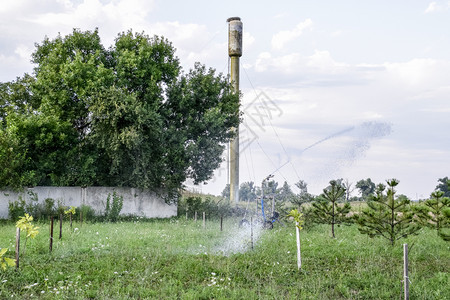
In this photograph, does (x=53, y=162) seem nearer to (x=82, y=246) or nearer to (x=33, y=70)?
(x=33, y=70)

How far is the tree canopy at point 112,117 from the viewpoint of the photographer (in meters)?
22.0

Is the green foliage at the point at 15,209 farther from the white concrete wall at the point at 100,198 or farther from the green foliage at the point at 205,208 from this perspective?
the green foliage at the point at 205,208

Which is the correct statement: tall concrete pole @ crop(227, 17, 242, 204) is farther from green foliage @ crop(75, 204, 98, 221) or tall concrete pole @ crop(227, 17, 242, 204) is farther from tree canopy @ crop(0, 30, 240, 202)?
green foliage @ crop(75, 204, 98, 221)

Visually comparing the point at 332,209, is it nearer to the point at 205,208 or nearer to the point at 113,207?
the point at 205,208

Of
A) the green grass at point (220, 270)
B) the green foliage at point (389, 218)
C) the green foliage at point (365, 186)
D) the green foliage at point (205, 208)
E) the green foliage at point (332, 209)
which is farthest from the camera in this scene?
the green foliage at point (365, 186)

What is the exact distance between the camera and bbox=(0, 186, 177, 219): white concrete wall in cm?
2186

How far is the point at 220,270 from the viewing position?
382 inches

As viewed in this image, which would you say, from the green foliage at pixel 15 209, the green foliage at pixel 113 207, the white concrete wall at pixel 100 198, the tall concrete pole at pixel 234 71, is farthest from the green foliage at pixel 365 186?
the green foliage at pixel 15 209

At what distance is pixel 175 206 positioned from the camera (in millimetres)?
25422

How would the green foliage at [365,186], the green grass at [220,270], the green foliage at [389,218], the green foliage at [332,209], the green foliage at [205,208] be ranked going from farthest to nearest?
1. the green foliage at [365,186]
2. the green foliage at [205,208]
3. the green foliage at [332,209]
4. the green foliage at [389,218]
5. the green grass at [220,270]

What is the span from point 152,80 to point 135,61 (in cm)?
143

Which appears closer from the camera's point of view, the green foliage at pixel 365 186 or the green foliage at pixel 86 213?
the green foliage at pixel 86 213

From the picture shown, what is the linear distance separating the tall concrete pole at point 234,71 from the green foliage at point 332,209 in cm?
1148

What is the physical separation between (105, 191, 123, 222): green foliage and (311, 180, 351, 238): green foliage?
37.8 ft
